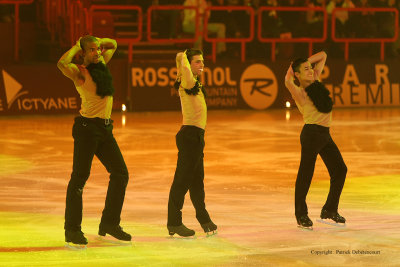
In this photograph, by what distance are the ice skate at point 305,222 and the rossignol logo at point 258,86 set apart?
13.9m

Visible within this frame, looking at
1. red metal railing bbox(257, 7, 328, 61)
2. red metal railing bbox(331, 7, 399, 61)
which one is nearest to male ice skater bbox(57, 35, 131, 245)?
red metal railing bbox(257, 7, 328, 61)

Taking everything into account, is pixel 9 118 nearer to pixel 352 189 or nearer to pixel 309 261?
pixel 352 189

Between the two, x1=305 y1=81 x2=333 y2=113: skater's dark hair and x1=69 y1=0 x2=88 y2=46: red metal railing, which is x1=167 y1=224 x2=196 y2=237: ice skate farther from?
x1=69 y1=0 x2=88 y2=46: red metal railing

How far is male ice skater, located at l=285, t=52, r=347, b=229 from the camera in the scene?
31.1 ft

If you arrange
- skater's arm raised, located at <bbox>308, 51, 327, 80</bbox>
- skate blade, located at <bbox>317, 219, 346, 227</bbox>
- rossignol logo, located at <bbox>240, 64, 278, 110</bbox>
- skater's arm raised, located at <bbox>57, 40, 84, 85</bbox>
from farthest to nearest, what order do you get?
rossignol logo, located at <bbox>240, 64, 278, 110</bbox>, skate blade, located at <bbox>317, 219, 346, 227</bbox>, skater's arm raised, located at <bbox>308, 51, 327, 80</bbox>, skater's arm raised, located at <bbox>57, 40, 84, 85</bbox>

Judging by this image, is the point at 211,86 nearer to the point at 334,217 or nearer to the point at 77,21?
the point at 77,21

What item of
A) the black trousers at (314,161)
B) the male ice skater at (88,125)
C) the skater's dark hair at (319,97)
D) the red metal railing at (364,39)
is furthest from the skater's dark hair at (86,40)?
the red metal railing at (364,39)

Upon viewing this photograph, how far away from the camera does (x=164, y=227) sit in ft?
32.1

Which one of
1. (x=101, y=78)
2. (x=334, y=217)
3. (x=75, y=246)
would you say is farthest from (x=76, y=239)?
(x=334, y=217)

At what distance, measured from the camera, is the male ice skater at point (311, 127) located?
9.49m

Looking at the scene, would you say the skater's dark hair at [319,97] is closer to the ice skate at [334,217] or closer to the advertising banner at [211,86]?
the ice skate at [334,217]

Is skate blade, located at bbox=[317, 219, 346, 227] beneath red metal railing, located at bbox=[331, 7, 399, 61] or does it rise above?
beneath

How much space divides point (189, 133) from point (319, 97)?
144 centimetres

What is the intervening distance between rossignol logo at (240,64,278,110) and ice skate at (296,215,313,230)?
1393 cm
